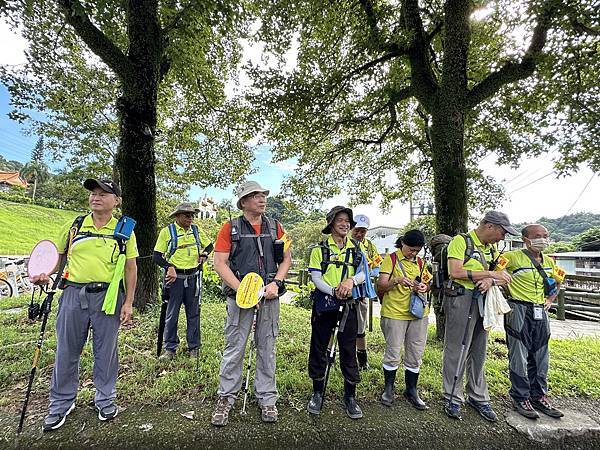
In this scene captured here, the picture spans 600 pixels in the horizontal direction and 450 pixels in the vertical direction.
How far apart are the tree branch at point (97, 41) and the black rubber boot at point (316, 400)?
242 inches

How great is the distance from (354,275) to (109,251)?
252 centimetres

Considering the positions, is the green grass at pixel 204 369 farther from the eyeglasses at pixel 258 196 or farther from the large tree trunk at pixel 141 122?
the eyeglasses at pixel 258 196

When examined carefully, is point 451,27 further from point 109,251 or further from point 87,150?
point 87,150

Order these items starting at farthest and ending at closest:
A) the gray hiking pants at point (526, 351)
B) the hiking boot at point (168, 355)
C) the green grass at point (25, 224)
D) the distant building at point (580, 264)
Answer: the distant building at point (580, 264), the green grass at point (25, 224), the hiking boot at point (168, 355), the gray hiking pants at point (526, 351)

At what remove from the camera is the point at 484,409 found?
341 centimetres

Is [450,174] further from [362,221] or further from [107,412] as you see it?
[107,412]

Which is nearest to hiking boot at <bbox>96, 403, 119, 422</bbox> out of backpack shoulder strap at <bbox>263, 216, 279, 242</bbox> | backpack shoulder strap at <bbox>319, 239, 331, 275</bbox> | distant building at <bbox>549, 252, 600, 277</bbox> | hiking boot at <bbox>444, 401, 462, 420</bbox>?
backpack shoulder strap at <bbox>263, 216, 279, 242</bbox>

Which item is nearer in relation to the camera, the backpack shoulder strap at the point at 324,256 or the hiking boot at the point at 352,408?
the hiking boot at the point at 352,408

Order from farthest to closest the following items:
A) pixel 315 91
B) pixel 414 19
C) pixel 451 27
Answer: pixel 315 91
pixel 414 19
pixel 451 27

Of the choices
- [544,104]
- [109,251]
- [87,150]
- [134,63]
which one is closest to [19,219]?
[87,150]

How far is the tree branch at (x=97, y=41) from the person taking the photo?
17.6 ft

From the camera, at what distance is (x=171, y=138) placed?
1218 centimetres

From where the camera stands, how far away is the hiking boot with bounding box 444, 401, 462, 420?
3.31m

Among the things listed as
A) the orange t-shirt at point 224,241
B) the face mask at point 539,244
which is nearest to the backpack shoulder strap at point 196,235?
the orange t-shirt at point 224,241
